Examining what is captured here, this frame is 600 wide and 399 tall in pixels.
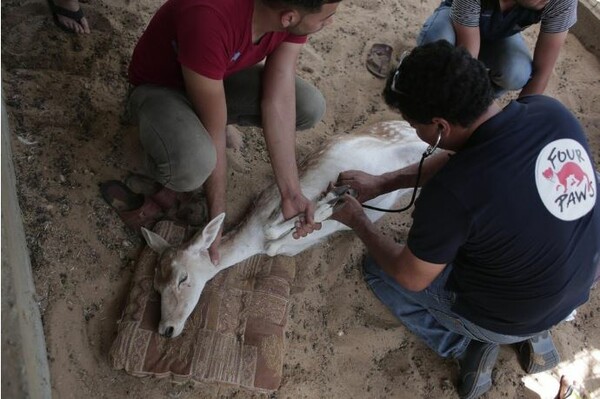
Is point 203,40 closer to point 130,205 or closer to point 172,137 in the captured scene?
point 172,137

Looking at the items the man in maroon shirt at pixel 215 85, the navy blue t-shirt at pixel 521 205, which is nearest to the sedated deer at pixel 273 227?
the man in maroon shirt at pixel 215 85

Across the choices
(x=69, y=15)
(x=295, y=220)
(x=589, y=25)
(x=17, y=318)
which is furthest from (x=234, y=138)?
(x=589, y=25)

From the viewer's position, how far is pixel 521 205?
Answer: 1884 mm

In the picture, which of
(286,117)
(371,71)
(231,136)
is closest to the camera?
(286,117)

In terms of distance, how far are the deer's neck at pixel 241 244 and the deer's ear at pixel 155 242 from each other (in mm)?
299

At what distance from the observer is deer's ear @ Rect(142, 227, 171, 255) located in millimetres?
2584

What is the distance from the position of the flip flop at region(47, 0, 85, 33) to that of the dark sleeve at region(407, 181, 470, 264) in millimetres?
2479

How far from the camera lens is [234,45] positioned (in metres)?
2.26

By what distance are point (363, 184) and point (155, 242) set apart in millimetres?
1102

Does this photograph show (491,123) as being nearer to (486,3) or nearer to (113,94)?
(486,3)

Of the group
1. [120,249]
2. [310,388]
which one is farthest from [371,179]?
[120,249]

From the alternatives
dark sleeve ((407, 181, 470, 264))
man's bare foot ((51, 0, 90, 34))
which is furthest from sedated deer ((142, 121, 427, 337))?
man's bare foot ((51, 0, 90, 34))

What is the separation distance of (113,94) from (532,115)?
2.37 meters

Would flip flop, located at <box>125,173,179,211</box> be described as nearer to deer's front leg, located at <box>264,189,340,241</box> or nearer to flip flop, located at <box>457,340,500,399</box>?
deer's front leg, located at <box>264,189,340,241</box>
